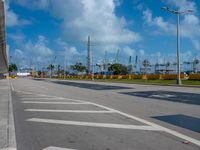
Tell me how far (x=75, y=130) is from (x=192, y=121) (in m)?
3.99

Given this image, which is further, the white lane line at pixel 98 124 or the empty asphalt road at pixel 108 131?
the white lane line at pixel 98 124

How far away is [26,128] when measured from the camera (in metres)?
9.63

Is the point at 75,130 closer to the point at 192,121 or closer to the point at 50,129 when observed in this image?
the point at 50,129

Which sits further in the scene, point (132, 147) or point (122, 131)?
point (122, 131)

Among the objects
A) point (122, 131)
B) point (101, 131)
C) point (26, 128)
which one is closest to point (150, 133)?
point (122, 131)

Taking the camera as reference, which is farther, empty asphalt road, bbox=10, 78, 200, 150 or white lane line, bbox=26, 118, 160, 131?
white lane line, bbox=26, 118, 160, 131

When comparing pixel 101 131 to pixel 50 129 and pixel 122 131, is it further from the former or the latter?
pixel 50 129

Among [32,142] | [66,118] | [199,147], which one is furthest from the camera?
[66,118]

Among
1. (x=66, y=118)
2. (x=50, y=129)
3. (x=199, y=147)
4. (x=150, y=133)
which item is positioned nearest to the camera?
(x=199, y=147)

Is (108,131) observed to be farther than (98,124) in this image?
No

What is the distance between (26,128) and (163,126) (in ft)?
13.5

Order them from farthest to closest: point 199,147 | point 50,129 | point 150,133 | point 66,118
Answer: point 66,118
point 50,129
point 150,133
point 199,147

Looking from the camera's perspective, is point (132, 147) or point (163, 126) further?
point (163, 126)

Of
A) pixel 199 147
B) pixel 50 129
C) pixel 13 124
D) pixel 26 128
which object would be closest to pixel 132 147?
pixel 199 147
